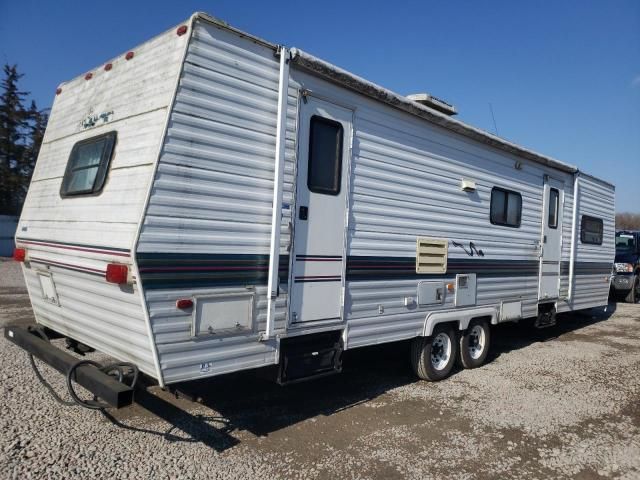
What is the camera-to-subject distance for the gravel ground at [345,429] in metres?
3.86

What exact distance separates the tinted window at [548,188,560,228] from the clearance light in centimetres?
661

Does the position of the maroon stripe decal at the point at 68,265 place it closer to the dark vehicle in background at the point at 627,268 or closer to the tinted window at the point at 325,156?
the tinted window at the point at 325,156

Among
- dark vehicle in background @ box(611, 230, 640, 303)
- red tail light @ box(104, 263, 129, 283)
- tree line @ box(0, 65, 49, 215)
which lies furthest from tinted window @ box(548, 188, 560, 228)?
tree line @ box(0, 65, 49, 215)

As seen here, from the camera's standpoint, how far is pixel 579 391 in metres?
6.17

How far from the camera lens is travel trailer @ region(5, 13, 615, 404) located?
3.56 m

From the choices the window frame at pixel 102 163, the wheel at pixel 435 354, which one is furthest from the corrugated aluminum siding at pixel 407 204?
the window frame at pixel 102 163

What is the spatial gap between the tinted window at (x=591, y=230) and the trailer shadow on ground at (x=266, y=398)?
4.57m

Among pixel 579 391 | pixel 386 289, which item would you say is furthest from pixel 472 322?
pixel 386 289

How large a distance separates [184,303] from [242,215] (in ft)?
2.60

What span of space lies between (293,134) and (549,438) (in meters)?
3.59

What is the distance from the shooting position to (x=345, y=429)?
465cm

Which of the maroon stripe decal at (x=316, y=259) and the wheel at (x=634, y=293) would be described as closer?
the maroon stripe decal at (x=316, y=259)

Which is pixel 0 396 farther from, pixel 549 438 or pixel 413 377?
pixel 549 438

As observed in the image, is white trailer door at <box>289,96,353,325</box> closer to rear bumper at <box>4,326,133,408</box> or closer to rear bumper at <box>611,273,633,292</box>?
rear bumper at <box>4,326,133,408</box>
